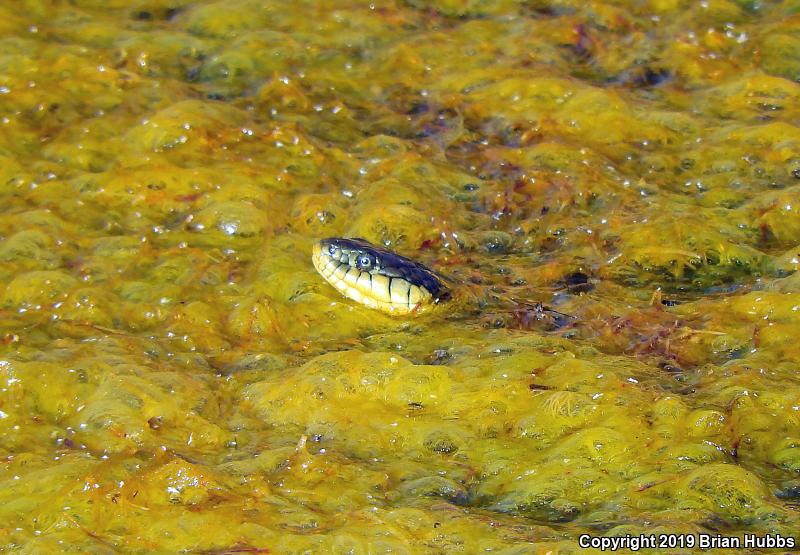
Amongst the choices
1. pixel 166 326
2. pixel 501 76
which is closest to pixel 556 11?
pixel 501 76

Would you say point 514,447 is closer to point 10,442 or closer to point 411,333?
point 411,333

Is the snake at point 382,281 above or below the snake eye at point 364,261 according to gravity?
below

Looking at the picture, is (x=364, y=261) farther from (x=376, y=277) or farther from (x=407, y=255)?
(x=407, y=255)

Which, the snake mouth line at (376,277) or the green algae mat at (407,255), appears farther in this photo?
the snake mouth line at (376,277)

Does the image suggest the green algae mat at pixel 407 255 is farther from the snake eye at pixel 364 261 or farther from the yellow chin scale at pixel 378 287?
the snake eye at pixel 364 261

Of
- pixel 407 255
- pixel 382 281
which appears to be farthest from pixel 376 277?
pixel 407 255

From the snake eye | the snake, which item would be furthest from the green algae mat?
the snake eye

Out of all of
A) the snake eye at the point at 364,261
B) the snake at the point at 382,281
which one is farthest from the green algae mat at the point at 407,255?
the snake eye at the point at 364,261
